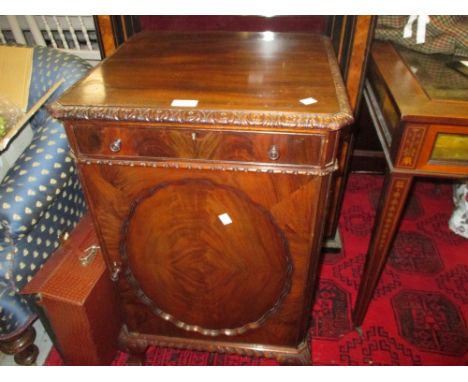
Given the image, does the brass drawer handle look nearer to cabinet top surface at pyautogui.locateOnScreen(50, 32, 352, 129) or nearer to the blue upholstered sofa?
the blue upholstered sofa

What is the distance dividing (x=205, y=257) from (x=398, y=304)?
3.16 ft

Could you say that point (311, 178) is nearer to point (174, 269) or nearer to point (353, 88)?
point (174, 269)

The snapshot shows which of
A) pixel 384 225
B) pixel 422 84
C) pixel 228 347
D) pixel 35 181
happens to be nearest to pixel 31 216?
pixel 35 181

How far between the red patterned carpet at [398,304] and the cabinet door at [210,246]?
0.30 metres

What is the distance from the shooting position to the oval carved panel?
2.74 feet

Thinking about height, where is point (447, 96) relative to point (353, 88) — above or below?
above

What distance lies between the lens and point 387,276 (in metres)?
1.60

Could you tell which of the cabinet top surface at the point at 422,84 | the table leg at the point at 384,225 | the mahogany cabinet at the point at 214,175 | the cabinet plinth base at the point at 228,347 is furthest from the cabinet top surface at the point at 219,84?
the cabinet plinth base at the point at 228,347

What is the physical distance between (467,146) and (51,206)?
1216 millimetres

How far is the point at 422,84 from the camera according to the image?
100 centimetres

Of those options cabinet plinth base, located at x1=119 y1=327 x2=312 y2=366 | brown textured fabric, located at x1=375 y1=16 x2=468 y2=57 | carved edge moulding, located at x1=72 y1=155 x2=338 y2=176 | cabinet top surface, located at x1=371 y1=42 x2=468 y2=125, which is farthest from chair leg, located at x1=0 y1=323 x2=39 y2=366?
brown textured fabric, located at x1=375 y1=16 x2=468 y2=57

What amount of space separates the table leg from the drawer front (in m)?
0.38

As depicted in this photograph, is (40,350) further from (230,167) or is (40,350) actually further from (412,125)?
(412,125)
